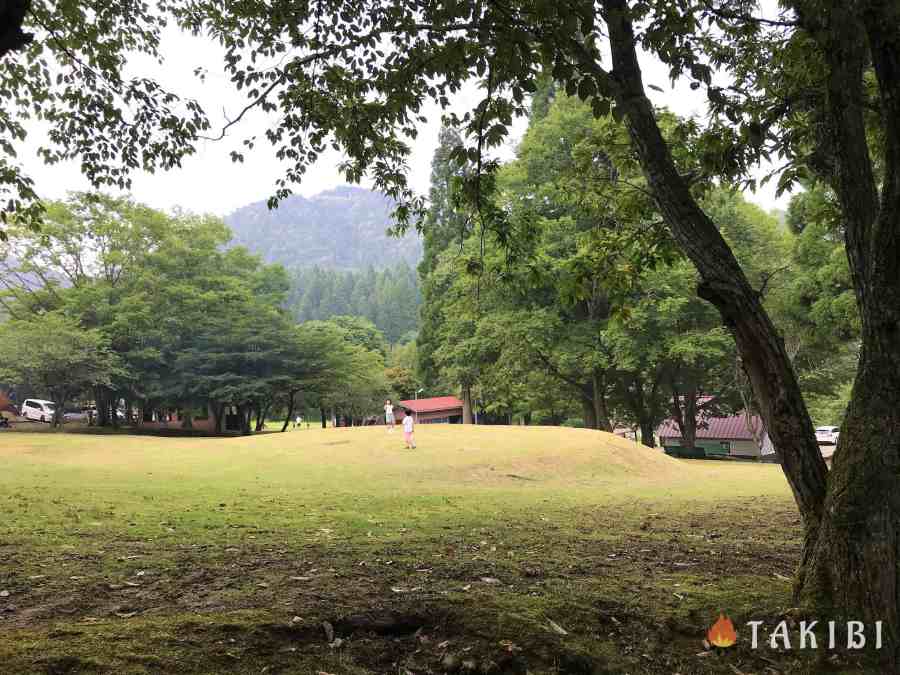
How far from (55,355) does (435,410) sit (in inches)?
1479

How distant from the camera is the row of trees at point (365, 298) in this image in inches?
3971

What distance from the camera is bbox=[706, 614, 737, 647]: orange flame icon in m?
3.56

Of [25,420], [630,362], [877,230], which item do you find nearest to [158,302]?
[25,420]

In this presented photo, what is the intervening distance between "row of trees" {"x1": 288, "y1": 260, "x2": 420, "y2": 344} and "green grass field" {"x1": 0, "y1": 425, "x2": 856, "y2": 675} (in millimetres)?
84146

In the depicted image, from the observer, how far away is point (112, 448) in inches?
1006

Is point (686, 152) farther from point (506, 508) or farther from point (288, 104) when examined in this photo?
point (506, 508)

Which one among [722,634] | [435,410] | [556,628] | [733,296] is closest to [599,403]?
[733,296]

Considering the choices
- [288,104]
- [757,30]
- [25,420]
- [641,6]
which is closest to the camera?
[641,6]

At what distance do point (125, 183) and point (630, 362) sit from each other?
2261 centimetres

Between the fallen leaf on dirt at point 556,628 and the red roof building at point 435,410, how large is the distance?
58767 millimetres

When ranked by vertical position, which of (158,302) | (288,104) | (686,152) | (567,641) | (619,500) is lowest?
(619,500)

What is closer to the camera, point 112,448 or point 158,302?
point 112,448

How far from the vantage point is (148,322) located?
36719 millimetres

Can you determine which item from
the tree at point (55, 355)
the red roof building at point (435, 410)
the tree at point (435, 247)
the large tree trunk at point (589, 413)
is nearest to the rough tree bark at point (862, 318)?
the large tree trunk at point (589, 413)
